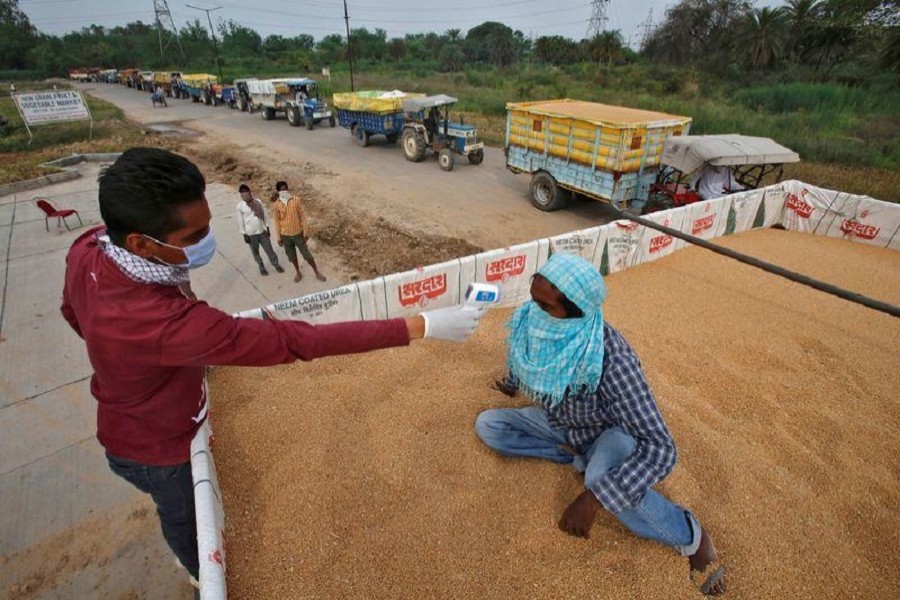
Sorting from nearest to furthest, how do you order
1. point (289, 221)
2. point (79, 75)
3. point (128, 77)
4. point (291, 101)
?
point (289, 221), point (291, 101), point (128, 77), point (79, 75)

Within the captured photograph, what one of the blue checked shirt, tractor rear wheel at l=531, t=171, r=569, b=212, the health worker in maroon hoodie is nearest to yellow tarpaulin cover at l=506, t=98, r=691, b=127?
tractor rear wheel at l=531, t=171, r=569, b=212

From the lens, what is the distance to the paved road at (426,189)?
336 inches

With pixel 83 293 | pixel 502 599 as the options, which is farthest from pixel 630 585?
pixel 83 293

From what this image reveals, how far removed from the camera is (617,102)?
62.6 ft

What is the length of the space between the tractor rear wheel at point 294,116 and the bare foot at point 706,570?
20.4 meters

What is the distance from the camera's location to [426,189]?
10.6 m

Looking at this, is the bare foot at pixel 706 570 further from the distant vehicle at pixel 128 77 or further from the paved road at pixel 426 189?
the distant vehicle at pixel 128 77

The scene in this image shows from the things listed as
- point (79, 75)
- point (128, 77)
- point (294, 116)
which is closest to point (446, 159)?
point (294, 116)

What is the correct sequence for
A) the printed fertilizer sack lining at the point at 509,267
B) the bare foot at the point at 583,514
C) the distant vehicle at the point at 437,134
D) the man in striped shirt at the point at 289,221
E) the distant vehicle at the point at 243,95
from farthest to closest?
the distant vehicle at the point at 243,95
the distant vehicle at the point at 437,134
the man in striped shirt at the point at 289,221
the printed fertilizer sack lining at the point at 509,267
the bare foot at the point at 583,514

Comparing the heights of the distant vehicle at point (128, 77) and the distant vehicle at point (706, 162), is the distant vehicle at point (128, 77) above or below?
above

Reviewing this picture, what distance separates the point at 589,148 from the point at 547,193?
155 centimetres

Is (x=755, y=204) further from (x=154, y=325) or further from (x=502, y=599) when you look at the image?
(x=154, y=325)

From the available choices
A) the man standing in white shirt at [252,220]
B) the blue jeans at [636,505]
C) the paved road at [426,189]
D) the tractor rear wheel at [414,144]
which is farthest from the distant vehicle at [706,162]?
the tractor rear wheel at [414,144]

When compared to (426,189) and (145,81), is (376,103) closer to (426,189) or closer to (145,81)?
(426,189)
